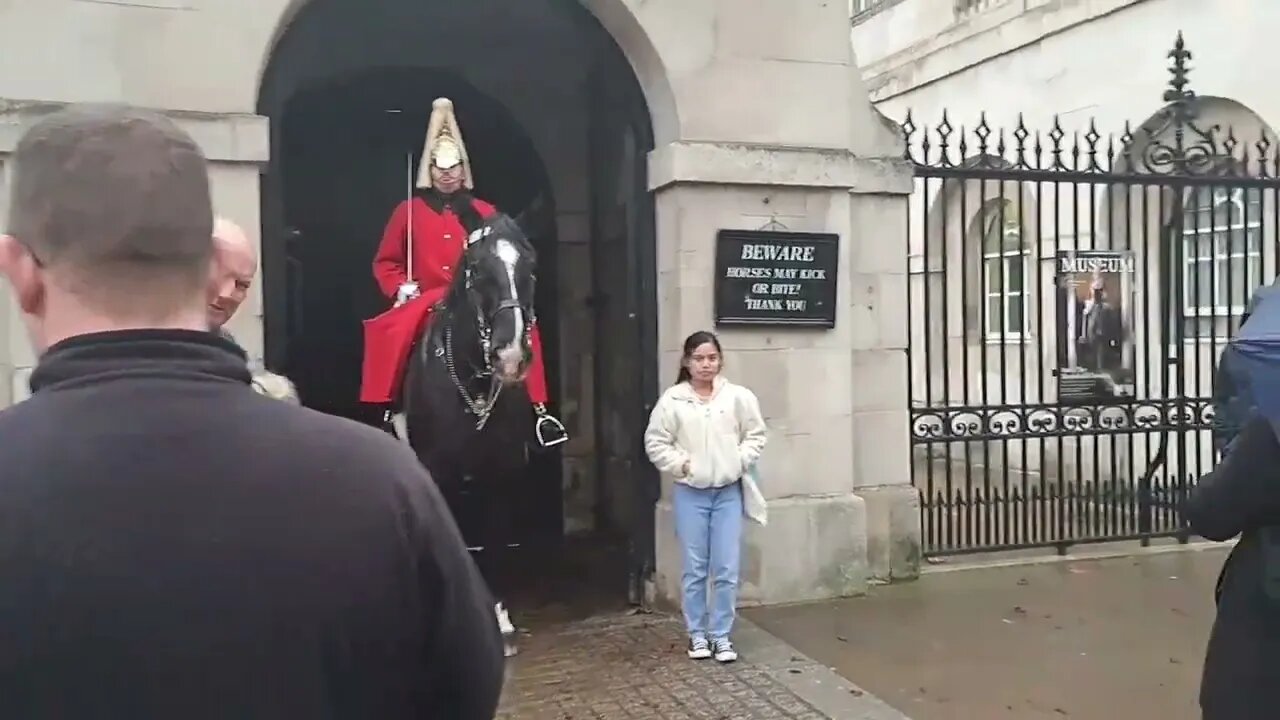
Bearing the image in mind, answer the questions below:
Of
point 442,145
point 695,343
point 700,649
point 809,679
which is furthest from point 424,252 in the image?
point 809,679

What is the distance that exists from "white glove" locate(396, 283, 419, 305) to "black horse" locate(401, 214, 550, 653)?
29 centimetres

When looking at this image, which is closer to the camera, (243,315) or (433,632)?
(433,632)

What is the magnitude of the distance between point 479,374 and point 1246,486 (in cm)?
378

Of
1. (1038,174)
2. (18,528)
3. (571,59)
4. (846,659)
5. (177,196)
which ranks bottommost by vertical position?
(846,659)

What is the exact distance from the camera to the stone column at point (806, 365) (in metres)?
7.30

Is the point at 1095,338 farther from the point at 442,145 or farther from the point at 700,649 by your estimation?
the point at 442,145

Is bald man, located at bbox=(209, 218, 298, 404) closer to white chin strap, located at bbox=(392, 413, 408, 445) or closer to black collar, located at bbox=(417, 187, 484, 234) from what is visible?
white chin strap, located at bbox=(392, 413, 408, 445)

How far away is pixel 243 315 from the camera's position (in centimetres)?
637

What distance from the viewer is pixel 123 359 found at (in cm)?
139

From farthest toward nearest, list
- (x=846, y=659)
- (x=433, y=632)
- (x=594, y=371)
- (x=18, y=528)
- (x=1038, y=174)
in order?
(x=594, y=371)
(x=1038, y=174)
(x=846, y=659)
(x=433, y=632)
(x=18, y=528)

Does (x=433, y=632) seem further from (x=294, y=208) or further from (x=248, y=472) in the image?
(x=294, y=208)

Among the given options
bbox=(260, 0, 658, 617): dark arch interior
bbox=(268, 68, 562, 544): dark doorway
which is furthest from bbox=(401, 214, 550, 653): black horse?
bbox=(268, 68, 562, 544): dark doorway

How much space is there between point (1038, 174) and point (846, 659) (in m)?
3.90

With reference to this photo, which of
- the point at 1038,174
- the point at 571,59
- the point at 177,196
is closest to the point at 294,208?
the point at 571,59
